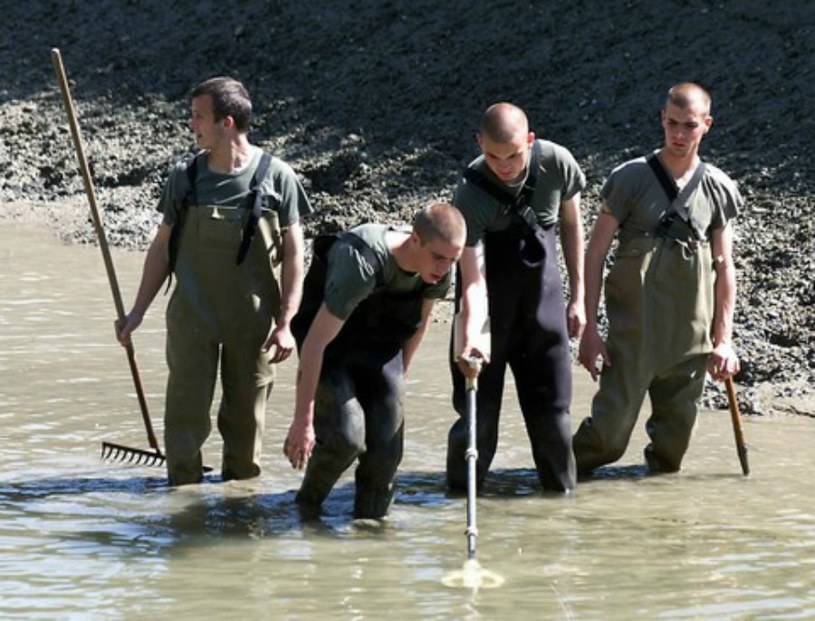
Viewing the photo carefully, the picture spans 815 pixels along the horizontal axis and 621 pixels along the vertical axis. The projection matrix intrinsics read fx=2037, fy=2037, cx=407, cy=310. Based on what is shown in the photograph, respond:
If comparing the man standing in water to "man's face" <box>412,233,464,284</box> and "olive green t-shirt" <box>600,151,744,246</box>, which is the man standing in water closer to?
"olive green t-shirt" <box>600,151,744,246</box>

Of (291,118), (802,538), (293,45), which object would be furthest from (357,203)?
(802,538)

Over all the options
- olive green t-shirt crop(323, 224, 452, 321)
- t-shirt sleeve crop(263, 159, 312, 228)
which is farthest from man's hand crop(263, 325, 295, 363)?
olive green t-shirt crop(323, 224, 452, 321)

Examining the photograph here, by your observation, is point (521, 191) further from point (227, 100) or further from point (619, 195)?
point (227, 100)

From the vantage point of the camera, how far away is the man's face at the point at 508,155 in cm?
823

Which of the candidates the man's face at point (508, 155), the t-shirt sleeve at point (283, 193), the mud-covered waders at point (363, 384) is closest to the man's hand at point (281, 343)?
the mud-covered waders at point (363, 384)

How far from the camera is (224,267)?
28.3ft

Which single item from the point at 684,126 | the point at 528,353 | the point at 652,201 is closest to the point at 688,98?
the point at 684,126

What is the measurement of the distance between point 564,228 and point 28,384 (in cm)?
389

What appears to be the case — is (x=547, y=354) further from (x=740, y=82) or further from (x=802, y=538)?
(x=740, y=82)

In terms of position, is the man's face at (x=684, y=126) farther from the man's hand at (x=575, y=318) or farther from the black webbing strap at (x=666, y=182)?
the man's hand at (x=575, y=318)

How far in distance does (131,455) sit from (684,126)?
3.06 meters

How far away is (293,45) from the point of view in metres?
18.7

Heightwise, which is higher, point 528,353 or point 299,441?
point 528,353

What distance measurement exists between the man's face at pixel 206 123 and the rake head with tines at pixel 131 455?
166cm
